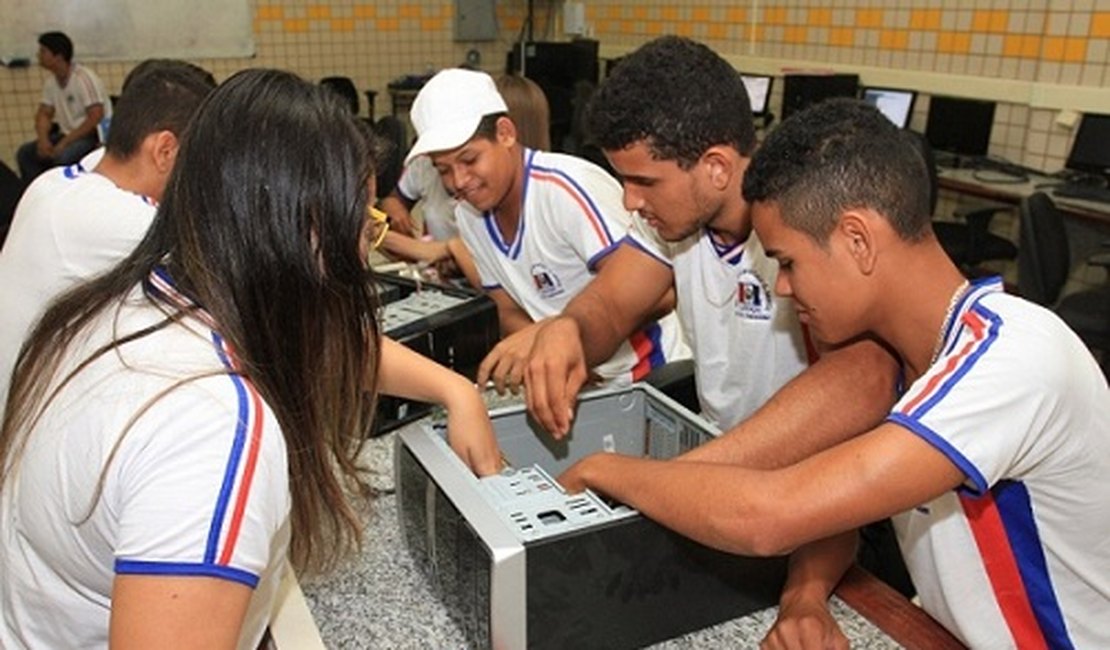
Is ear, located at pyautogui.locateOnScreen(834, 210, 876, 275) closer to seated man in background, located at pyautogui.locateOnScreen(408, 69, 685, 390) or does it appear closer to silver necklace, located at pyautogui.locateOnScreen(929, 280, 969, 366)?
silver necklace, located at pyautogui.locateOnScreen(929, 280, 969, 366)

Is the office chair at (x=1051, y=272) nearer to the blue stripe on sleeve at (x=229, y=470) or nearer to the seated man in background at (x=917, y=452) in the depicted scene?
the seated man in background at (x=917, y=452)

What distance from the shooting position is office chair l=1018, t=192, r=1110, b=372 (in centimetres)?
281

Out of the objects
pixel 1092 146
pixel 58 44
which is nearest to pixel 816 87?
pixel 1092 146

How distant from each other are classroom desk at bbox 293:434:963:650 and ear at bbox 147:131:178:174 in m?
1.01

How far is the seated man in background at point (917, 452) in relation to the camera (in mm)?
793

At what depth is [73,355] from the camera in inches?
28.0

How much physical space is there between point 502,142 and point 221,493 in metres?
1.40

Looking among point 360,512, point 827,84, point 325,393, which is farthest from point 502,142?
point 827,84

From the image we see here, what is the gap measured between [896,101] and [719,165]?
3379 millimetres

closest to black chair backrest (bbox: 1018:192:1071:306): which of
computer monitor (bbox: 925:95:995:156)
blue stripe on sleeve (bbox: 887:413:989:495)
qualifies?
computer monitor (bbox: 925:95:995:156)

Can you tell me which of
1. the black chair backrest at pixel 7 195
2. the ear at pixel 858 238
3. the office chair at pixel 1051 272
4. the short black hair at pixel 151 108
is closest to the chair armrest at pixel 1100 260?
the office chair at pixel 1051 272

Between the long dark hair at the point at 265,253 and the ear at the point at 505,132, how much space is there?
1.18 meters

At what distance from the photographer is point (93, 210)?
1.58m

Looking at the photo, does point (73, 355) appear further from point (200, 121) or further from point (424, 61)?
point (424, 61)
